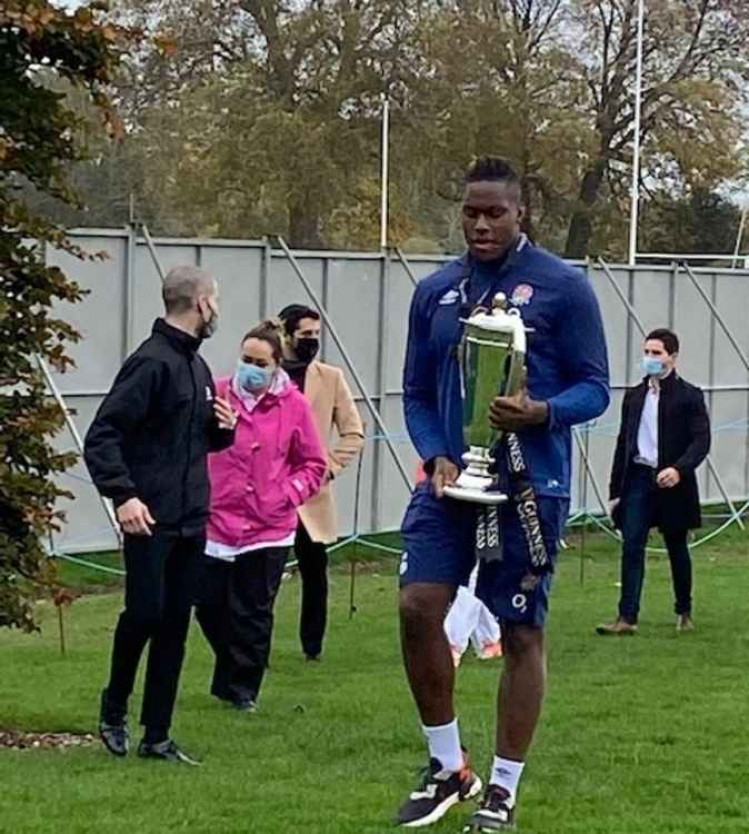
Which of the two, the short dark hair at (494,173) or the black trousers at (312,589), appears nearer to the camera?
the short dark hair at (494,173)

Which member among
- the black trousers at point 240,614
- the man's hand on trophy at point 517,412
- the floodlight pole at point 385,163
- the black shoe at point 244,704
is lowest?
the black shoe at point 244,704

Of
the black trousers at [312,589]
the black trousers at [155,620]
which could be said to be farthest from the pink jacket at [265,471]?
the black trousers at [155,620]

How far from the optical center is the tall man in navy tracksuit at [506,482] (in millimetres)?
6578

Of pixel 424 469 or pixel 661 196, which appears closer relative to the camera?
pixel 424 469

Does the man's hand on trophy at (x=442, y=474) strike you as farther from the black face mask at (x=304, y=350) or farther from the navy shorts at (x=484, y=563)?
the black face mask at (x=304, y=350)

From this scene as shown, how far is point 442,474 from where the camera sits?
664 centimetres

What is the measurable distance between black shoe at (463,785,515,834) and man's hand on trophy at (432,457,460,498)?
1025mm

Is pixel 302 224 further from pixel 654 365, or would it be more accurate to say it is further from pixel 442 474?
pixel 442 474

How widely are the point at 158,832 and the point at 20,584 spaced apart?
2.78 m

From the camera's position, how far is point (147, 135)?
44.9 metres

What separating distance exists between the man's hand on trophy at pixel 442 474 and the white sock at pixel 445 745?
0.87m

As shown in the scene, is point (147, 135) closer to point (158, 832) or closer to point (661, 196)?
point (661, 196)

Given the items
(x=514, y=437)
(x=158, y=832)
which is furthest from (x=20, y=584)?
(x=514, y=437)

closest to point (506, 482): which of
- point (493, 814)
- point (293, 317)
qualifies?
point (493, 814)
